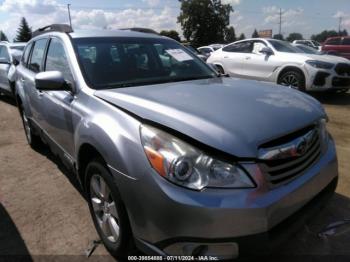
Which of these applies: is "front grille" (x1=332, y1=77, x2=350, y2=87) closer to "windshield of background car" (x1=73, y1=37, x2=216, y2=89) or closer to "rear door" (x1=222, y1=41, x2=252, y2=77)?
"rear door" (x1=222, y1=41, x2=252, y2=77)

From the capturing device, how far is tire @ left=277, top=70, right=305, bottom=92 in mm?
8829

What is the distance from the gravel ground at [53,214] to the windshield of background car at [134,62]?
1.37 meters

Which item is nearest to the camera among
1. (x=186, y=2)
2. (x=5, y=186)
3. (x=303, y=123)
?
(x=303, y=123)

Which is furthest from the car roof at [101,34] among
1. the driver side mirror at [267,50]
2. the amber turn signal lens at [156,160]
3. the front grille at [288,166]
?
the driver side mirror at [267,50]

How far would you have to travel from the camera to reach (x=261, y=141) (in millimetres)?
2197

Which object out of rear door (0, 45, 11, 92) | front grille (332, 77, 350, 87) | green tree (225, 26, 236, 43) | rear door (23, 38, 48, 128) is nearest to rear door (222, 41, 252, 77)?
front grille (332, 77, 350, 87)

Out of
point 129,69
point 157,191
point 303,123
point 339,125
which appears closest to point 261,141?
point 303,123

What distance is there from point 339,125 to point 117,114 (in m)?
5.32

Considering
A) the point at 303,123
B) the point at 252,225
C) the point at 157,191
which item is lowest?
the point at 252,225

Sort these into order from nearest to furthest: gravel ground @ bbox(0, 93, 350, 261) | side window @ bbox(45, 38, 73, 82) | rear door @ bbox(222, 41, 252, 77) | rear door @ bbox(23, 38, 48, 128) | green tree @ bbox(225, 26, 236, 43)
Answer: gravel ground @ bbox(0, 93, 350, 261) → side window @ bbox(45, 38, 73, 82) → rear door @ bbox(23, 38, 48, 128) → rear door @ bbox(222, 41, 252, 77) → green tree @ bbox(225, 26, 236, 43)

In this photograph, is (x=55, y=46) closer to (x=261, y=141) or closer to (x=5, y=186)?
(x=5, y=186)

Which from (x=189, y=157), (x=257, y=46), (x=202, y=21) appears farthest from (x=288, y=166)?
(x=202, y=21)

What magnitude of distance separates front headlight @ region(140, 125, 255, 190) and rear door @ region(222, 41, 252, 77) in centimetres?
842

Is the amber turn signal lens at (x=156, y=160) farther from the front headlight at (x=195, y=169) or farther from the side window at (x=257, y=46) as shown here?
the side window at (x=257, y=46)
